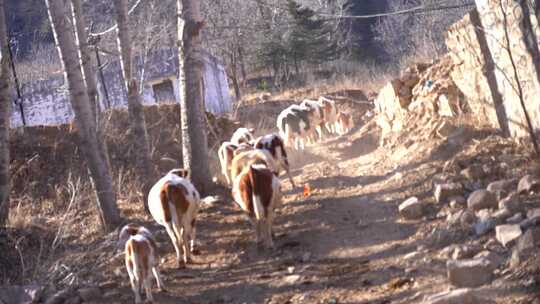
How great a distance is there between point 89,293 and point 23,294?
80 centimetres

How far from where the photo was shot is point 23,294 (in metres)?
9.57

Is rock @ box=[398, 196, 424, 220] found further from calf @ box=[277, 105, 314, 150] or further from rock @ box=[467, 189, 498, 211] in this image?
calf @ box=[277, 105, 314, 150]

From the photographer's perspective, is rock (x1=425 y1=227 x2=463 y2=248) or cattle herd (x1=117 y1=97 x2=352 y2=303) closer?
rock (x1=425 y1=227 x2=463 y2=248)

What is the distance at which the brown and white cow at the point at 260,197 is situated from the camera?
11516 mm

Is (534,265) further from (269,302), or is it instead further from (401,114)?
(401,114)

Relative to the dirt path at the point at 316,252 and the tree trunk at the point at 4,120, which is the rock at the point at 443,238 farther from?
the tree trunk at the point at 4,120

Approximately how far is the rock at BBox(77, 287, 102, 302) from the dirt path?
28cm

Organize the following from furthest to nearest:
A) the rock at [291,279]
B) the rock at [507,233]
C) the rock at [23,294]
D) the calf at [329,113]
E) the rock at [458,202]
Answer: the calf at [329,113], the rock at [458,202], the rock at [23,294], the rock at [291,279], the rock at [507,233]

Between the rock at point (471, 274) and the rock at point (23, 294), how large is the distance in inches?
191

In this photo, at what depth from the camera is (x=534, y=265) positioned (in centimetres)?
741

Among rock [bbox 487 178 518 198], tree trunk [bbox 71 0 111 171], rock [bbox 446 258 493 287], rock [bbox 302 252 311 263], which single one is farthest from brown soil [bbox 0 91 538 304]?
tree trunk [bbox 71 0 111 171]

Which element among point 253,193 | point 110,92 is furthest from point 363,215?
point 110,92

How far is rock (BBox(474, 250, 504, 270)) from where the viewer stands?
7890 mm

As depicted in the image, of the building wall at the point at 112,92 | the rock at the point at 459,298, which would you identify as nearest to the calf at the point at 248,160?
the rock at the point at 459,298
